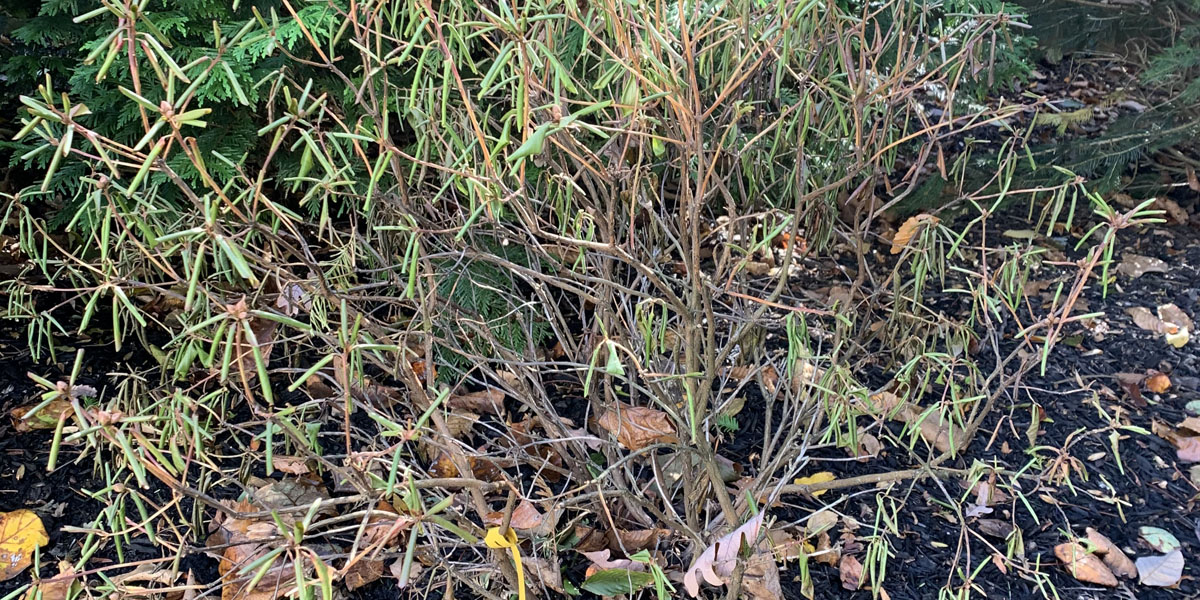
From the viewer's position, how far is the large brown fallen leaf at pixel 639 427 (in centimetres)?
205

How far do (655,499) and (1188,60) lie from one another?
258 centimetres

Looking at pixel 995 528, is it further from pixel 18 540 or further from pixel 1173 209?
pixel 18 540

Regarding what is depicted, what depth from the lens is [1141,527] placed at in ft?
7.24

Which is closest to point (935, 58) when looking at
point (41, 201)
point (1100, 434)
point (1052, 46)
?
point (1052, 46)

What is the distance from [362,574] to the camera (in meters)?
1.98

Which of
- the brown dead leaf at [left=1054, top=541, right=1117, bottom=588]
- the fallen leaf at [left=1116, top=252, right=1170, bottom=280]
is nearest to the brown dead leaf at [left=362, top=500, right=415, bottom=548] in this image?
the brown dead leaf at [left=1054, top=541, right=1117, bottom=588]

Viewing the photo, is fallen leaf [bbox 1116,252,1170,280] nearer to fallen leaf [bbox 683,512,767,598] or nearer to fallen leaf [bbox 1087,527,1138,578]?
fallen leaf [bbox 1087,527,1138,578]

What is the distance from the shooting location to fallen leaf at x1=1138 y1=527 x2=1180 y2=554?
84.7 inches

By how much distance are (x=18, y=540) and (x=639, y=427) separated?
1.44 metres

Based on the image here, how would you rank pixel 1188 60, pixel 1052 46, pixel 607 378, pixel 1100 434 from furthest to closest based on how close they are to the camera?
1. pixel 1052 46
2. pixel 1188 60
3. pixel 1100 434
4. pixel 607 378

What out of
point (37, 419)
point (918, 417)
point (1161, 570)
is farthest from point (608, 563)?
point (37, 419)

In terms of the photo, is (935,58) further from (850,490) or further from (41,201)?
(41,201)

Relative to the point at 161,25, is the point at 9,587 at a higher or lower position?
lower

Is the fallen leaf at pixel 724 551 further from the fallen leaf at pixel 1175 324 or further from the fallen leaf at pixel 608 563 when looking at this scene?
the fallen leaf at pixel 1175 324
